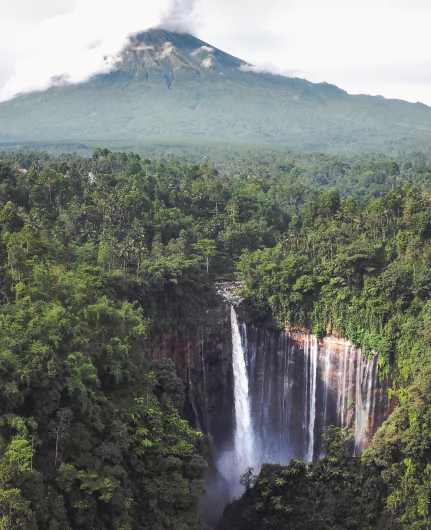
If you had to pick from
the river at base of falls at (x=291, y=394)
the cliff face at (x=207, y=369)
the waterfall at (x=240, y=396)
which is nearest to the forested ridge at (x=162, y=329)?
the cliff face at (x=207, y=369)

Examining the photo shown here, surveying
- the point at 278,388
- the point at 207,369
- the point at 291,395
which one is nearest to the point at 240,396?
the point at 278,388

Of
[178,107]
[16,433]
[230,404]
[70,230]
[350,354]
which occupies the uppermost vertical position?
[178,107]

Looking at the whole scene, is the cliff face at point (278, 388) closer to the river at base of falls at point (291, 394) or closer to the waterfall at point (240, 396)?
the river at base of falls at point (291, 394)

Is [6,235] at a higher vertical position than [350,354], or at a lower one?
→ higher

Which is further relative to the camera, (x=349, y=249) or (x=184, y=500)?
(x=349, y=249)

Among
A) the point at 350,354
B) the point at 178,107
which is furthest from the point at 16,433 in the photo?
the point at 178,107

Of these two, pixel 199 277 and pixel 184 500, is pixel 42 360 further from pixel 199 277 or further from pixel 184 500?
pixel 199 277
